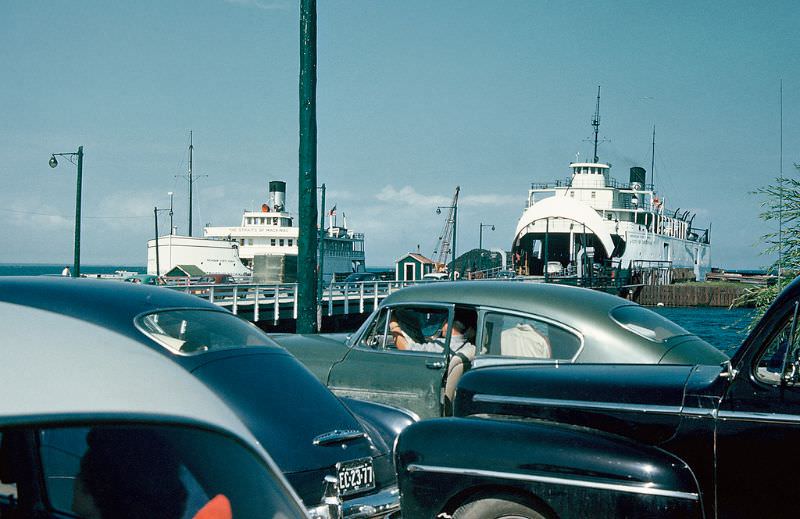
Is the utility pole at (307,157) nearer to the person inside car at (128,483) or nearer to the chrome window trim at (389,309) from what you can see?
the chrome window trim at (389,309)

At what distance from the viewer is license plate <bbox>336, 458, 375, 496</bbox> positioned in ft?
16.5

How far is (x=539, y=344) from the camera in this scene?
709 centimetres

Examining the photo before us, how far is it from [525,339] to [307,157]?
459 cm

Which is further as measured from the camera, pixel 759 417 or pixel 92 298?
pixel 92 298

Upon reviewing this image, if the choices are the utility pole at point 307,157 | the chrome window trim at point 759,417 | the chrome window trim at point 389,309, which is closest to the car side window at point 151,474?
the chrome window trim at point 759,417

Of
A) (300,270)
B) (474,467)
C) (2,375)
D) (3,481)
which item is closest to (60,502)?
(3,481)

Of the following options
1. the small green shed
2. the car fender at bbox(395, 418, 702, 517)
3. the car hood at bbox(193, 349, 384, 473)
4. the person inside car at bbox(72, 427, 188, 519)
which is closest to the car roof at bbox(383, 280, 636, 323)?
the car hood at bbox(193, 349, 384, 473)

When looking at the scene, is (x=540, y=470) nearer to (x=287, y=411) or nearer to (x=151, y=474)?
(x=287, y=411)

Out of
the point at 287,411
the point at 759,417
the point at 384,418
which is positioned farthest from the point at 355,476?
the point at 759,417

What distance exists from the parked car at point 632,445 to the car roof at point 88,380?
2.35 meters

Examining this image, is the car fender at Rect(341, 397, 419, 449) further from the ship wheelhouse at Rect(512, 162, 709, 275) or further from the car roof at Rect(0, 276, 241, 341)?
the ship wheelhouse at Rect(512, 162, 709, 275)

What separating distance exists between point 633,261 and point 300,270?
51.2m

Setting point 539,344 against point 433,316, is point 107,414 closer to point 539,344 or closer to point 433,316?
point 539,344

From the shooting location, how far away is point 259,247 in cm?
7006
